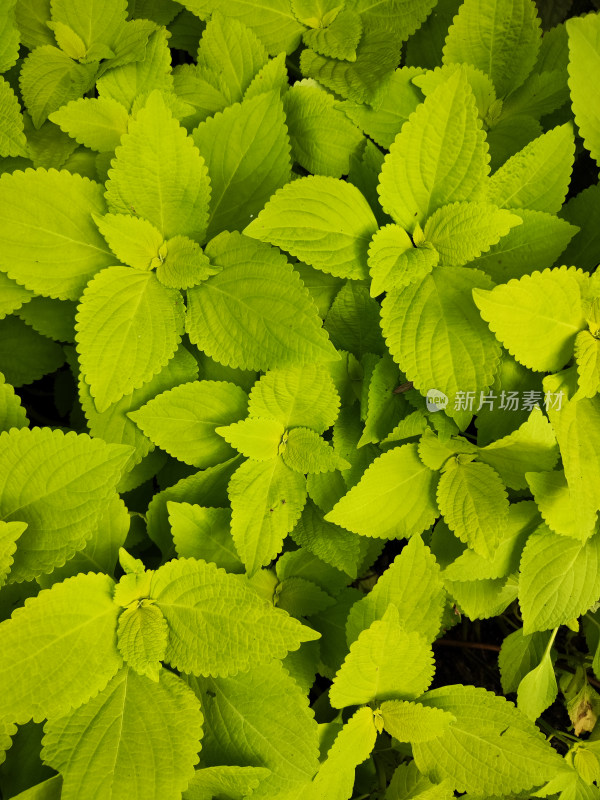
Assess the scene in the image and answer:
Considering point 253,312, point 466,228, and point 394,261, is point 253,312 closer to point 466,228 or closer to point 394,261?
point 394,261

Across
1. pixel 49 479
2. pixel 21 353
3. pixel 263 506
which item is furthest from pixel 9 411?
Result: pixel 263 506

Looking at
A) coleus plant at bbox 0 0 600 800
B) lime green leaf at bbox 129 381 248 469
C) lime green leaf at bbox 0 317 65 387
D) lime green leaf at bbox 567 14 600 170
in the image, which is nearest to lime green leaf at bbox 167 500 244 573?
coleus plant at bbox 0 0 600 800

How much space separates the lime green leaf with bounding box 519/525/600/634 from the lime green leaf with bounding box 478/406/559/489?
0.14m

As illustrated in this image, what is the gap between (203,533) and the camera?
135 cm

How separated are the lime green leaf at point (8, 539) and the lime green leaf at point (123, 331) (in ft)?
0.83

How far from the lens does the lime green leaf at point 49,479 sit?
1.12m

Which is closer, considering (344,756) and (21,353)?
(344,756)

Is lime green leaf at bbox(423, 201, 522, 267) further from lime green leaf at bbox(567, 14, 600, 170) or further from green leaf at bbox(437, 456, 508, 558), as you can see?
green leaf at bbox(437, 456, 508, 558)

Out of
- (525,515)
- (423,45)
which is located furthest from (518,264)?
(423,45)

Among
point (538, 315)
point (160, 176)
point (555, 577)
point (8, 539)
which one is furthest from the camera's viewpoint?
point (555, 577)

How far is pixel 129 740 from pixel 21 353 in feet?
2.74

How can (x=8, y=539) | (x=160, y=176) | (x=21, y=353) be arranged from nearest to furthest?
1. (x=8, y=539)
2. (x=160, y=176)
3. (x=21, y=353)

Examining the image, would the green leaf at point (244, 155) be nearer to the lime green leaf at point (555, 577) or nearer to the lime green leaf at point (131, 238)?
the lime green leaf at point (131, 238)

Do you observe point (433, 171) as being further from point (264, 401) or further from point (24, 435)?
point (24, 435)
